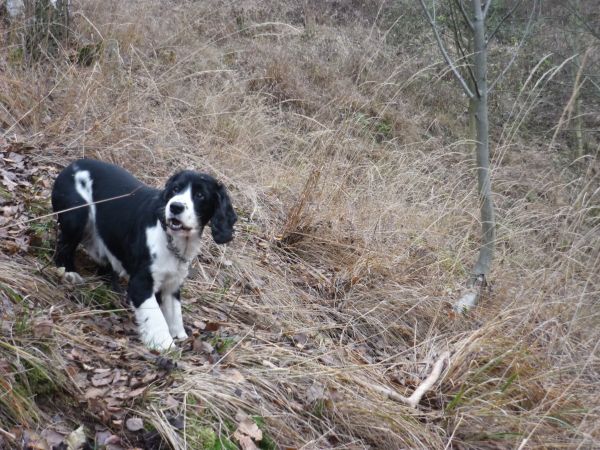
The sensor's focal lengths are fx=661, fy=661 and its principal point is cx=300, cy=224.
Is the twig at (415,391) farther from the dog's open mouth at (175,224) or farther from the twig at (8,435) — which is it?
the twig at (8,435)

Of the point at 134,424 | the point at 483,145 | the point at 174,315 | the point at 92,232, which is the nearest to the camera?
the point at 134,424

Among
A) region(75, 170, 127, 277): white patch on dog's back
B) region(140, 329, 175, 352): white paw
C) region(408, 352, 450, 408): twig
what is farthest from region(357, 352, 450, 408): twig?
region(75, 170, 127, 277): white patch on dog's back

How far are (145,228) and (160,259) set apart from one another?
0.69 ft

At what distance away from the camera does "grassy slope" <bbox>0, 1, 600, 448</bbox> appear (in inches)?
120

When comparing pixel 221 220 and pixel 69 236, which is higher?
pixel 221 220

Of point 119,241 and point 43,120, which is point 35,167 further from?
point 119,241

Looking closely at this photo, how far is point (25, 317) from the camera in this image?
9.83ft

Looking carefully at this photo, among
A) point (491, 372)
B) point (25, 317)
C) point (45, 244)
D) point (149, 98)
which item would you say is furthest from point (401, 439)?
point (149, 98)

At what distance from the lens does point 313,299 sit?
460 cm

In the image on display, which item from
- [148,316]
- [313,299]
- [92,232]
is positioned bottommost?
[313,299]

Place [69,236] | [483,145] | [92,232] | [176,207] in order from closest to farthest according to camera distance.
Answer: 1. [176,207]
2. [69,236]
3. [92,232]
4. [483,145]

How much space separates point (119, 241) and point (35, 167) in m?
1.35

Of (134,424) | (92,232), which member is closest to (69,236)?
(92,232)

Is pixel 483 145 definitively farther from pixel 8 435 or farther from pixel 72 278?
pixel 8 435
